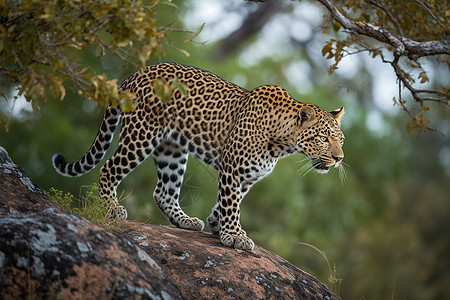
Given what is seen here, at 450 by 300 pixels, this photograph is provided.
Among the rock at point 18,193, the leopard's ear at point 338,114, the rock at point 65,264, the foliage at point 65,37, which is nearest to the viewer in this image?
the rock at point 65,264

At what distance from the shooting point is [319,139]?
8094 mm

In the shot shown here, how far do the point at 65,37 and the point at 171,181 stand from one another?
Result: 3571 millimetres

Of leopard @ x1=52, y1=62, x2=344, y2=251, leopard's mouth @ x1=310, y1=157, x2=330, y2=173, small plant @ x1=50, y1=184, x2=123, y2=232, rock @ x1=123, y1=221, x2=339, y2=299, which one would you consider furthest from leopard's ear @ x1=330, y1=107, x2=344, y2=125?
small plant @ x1=50, y1=184, x2=123, y2=232

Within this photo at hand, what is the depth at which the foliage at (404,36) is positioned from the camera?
7.99 metres

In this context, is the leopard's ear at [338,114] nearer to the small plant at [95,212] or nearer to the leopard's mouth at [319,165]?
the leopard's mouth at [319,165]

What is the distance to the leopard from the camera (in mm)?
8117

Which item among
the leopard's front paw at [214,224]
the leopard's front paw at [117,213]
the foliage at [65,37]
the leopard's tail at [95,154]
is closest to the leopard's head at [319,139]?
the leopard's front paw at [214,224]

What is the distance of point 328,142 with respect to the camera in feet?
26.6

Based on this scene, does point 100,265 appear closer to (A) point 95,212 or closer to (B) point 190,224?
(A) point 95,212

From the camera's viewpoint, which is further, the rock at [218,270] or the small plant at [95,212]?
the small plant at [95,212]

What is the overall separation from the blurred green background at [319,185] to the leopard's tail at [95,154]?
8705 mm

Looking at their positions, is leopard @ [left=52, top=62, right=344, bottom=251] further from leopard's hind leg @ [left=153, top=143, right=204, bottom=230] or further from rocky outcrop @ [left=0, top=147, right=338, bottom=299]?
rocky outcrop @ [left=0, top=147, right=338, bottom=299]

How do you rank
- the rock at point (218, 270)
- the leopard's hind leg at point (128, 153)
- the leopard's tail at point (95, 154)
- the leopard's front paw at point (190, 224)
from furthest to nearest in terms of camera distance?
1. the leopard's front paw at point (190, 224)
2. the leopard's tail at point (95, 154)
3. the leopard's hind leg at point (128, 153)
4. the rock at point (218, 270)

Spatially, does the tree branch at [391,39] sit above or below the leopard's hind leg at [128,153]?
above
